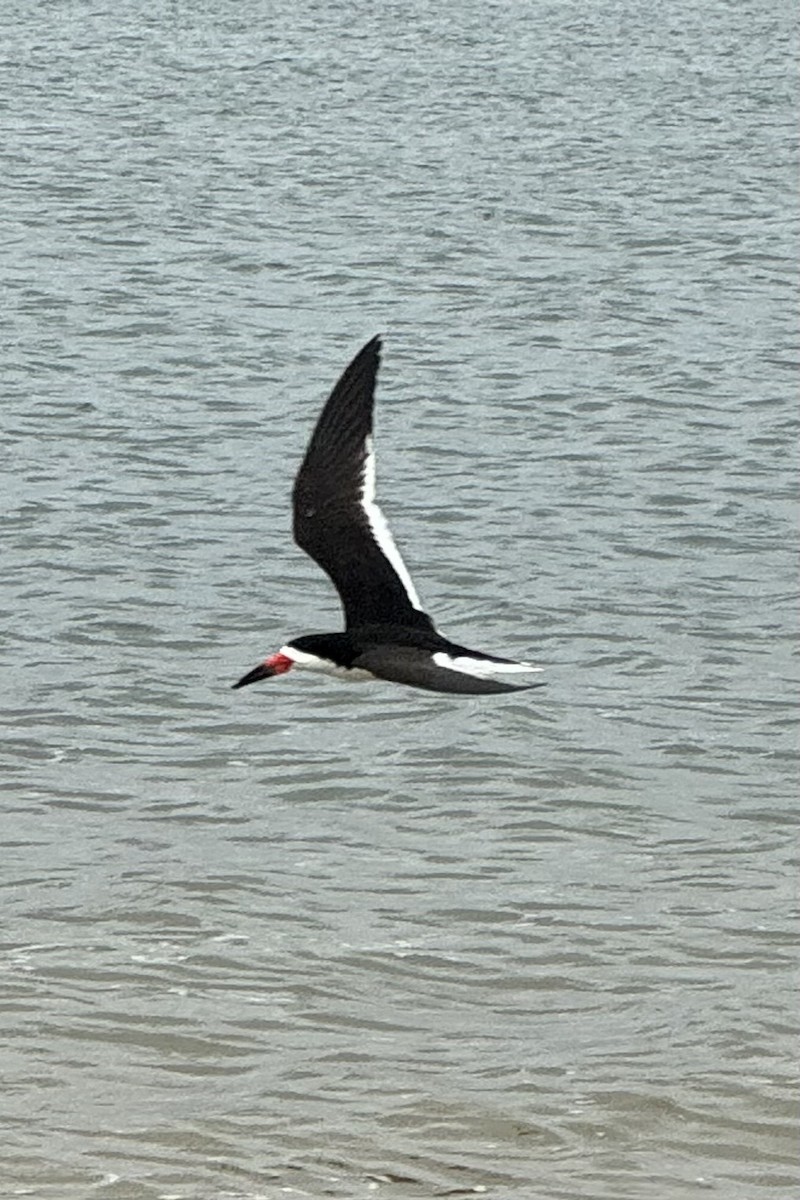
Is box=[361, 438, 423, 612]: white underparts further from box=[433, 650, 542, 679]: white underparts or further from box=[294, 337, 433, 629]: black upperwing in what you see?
box=[433, 650, 542, 679]: white underparts

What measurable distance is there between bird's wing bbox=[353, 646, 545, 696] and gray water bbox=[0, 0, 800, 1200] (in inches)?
47.2

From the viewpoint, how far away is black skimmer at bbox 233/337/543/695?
8.93 metres

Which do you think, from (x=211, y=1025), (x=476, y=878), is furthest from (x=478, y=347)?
(x=211, y=1025)

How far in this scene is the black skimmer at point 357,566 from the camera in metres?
8.93

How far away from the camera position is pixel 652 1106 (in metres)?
8.46

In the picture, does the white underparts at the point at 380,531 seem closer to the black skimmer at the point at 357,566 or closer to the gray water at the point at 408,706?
the black skimmer at the point at 357,566

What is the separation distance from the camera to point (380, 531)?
9.60m

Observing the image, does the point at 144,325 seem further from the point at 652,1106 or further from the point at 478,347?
the point at 652,1106

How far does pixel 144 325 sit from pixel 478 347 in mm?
2465

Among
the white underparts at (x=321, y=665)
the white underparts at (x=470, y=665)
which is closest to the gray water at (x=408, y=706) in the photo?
the white underparts at (x=321, y=665)

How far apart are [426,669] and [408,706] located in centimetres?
345

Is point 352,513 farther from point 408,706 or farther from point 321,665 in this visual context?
point 408,706

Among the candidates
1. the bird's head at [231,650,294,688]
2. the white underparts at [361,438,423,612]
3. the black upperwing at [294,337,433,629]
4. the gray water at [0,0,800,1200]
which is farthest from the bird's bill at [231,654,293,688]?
A: the gray water at [0,0,800,1200]

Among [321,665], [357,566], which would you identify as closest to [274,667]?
[321,665]
